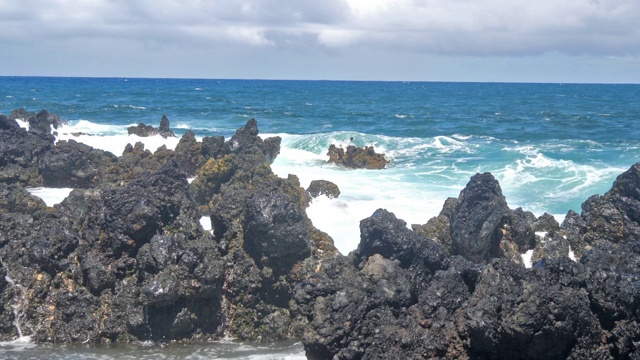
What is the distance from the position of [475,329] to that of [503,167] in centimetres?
2181

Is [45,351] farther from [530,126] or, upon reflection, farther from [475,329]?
[530,126]

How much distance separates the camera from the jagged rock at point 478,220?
1259cm

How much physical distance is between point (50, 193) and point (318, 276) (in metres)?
12.6

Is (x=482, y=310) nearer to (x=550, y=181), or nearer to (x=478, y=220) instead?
(x=478, y=220)

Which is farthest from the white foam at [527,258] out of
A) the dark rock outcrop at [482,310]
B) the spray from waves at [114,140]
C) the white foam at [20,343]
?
the spray from waves at [114,140]

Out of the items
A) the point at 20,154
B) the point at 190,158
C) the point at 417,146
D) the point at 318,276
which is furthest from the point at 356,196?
the point at 417,146

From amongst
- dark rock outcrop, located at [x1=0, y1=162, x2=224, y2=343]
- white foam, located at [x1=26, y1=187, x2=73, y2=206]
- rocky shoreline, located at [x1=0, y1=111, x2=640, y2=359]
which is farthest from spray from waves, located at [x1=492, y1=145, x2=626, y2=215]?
white foam, located at [x1=26, y1=187, x2=73, y2=206]

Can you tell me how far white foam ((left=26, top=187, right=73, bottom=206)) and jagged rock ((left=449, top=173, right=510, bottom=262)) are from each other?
37.3 feet

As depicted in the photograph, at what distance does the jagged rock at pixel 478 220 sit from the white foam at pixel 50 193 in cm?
1136

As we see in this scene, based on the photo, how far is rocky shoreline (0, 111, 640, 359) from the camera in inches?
310

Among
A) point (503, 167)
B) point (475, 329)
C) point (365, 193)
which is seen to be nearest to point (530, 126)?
point (503, 167)

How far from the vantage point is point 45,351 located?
9.93m

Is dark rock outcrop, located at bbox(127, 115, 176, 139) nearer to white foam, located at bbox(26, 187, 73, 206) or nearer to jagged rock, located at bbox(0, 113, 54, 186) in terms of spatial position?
jagged rock, located at bbox(0, 113, 54, 186)

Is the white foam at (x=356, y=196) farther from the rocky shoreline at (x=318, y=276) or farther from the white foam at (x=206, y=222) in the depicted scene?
the rocky shoreline at (x=318, y=276)
